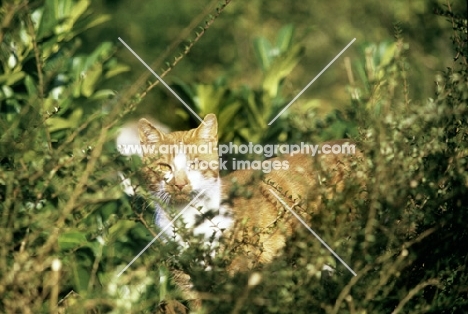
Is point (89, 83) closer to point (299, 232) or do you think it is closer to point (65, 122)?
point (65, 122)

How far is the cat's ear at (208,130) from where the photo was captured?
4.21 metres

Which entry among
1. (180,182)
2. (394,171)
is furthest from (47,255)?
(180,182)

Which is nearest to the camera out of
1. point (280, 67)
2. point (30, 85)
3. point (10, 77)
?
point (10, 77)

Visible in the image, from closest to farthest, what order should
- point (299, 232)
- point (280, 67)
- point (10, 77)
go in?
point (299, 232), point (10, 77), point (280, 67)

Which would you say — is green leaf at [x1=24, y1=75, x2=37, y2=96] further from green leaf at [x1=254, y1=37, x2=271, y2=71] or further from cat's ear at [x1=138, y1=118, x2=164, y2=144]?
green leaf at [x1=254, y1=37, x2=271, y2=71]

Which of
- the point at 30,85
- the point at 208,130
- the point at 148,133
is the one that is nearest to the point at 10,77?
the point at 30,85

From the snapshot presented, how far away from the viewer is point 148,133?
4301 mm

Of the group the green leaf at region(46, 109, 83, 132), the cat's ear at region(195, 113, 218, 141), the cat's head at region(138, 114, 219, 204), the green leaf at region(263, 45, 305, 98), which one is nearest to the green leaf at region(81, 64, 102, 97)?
the green leaf at region(46, 109, 83, 132)

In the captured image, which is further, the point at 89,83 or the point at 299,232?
the point at 89,83

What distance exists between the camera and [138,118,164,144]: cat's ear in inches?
168

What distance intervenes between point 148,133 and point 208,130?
10.1 inches

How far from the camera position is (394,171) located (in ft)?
9.72

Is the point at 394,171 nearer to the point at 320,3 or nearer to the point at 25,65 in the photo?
the point at 25,65

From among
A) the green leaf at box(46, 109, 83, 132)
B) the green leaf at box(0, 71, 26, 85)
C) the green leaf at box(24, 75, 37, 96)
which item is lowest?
the green leaf at box(46, 109, 83, 132)
